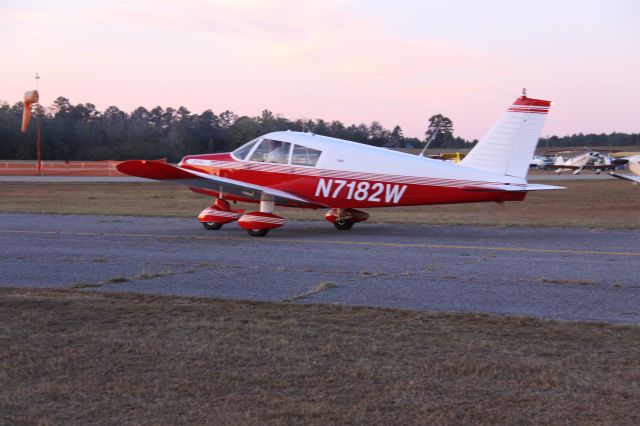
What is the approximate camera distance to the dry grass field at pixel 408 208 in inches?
798

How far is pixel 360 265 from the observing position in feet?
39.2

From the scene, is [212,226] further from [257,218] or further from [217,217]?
[257,218]

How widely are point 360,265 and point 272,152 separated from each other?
20.2 ft

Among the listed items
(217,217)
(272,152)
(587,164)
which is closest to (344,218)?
(272,152)

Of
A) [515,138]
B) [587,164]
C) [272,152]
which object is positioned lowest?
[587,164]

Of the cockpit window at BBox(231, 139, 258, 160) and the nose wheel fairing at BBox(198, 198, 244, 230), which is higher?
the cockpit window at BBox(231, 139, 258, 160)

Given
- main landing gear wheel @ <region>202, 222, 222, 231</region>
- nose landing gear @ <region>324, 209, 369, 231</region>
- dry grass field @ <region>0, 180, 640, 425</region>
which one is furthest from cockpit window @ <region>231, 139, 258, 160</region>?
dry grass field @ <region>0, 180, 640, 425</region>

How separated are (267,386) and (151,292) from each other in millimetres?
A: 4256

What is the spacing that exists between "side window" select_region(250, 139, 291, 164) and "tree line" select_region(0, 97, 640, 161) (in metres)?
11.7

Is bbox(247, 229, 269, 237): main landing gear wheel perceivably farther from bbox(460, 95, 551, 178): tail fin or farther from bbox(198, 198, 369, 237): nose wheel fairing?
bbox(460, 95, 551, 178): tail fin

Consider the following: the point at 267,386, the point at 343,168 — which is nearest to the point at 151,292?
the point at 267,386

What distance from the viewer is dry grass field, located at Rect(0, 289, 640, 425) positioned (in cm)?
495

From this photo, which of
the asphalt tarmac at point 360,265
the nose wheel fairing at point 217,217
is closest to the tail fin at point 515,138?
the asphalt tarmac at point 360,265

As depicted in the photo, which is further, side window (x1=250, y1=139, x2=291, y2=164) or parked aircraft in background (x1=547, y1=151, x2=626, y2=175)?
parked aircraft in background (x1=547, y1=151, x2=626, y2=175)
